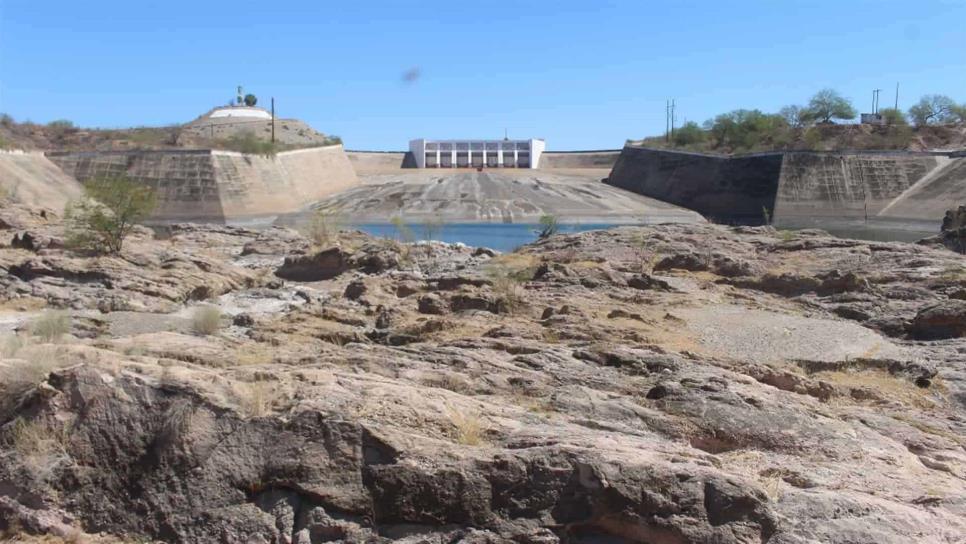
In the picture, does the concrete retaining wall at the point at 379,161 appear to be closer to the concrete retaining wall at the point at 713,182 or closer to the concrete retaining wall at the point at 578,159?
the concrete retaining wall at the point at 578,159

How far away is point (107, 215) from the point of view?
864 inches

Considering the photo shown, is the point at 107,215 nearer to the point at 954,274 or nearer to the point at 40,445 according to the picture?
the point at 40,445

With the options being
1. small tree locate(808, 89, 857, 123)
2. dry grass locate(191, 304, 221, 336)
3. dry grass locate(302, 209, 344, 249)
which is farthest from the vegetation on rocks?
dry grass locate(191, 304, 221, 336)

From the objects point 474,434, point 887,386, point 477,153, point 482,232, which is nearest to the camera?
point 474,434

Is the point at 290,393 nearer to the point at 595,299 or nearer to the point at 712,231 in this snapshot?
the point at 595,299

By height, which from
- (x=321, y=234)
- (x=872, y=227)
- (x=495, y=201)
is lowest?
(x=872, y=227)

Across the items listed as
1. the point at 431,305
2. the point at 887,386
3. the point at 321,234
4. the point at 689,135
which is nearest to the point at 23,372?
the point at 887,386

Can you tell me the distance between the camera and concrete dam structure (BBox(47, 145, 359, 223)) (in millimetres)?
52969

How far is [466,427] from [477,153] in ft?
330

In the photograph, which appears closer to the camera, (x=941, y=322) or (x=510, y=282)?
(x=941, y=322)

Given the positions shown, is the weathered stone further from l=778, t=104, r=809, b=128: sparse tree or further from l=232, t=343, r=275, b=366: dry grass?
l=778, t=104, r=809, b=128: sparse tree

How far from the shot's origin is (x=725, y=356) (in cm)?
1149

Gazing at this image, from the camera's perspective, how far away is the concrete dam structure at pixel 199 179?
53.0 metres

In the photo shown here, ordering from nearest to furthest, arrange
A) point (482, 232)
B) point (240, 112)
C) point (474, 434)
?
point (474, 434), point (482, 232), point (240, 112)
